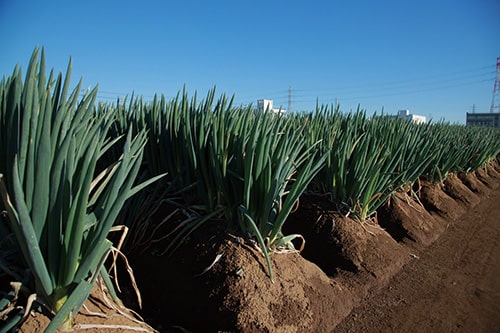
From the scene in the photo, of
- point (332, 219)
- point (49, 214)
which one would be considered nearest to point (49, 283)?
point (49, 214)

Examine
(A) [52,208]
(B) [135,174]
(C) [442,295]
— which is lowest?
(C) [442,295]

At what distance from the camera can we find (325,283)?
179 centimetres

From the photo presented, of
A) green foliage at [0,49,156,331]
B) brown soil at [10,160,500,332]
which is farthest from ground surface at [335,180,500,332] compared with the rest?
green foliage at [0,49,156,331]

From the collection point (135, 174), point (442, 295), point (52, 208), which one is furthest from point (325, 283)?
point (52, 208)

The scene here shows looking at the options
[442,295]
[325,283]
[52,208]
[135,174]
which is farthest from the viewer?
[442,295]

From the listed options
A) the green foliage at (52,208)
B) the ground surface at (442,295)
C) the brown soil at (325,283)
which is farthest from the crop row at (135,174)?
the ground surface at (442,295)

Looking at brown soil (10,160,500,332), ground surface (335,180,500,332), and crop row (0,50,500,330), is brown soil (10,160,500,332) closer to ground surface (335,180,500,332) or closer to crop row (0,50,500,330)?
ground surface (335,180,500,332)

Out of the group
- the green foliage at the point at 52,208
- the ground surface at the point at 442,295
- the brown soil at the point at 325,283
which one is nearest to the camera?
the green foliage at the point at 52,208

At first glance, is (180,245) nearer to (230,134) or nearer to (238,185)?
(238,185)

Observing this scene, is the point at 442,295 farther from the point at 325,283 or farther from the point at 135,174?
the point at 135,174

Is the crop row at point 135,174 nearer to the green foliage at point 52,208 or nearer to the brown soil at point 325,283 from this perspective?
the green foliage at point 52,208

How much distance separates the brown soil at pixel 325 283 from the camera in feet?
4.88

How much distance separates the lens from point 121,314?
119cm

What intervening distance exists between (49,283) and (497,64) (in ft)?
119
